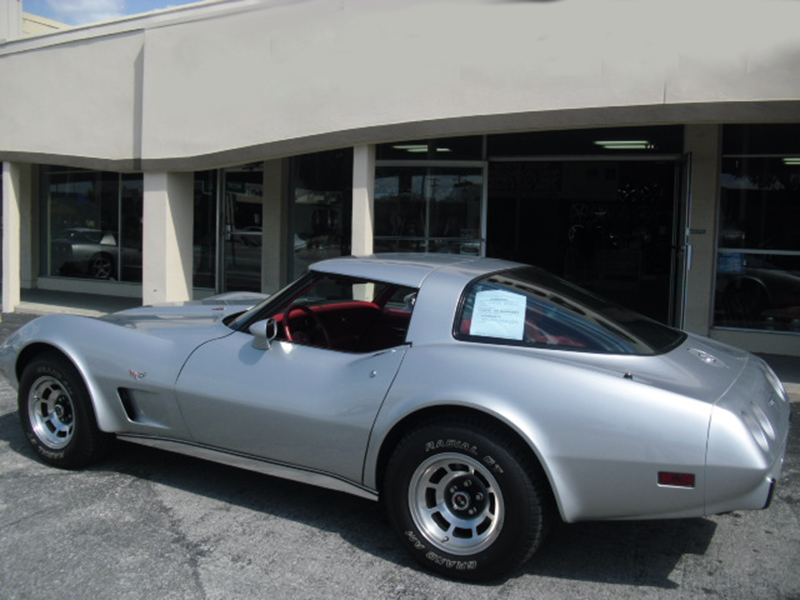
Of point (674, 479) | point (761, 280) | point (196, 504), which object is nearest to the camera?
point (674, 479)

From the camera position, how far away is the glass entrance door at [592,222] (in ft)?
48.8

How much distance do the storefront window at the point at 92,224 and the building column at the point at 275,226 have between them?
11.3 feet

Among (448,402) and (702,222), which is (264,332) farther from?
(702,222)

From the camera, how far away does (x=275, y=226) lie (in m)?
12.2

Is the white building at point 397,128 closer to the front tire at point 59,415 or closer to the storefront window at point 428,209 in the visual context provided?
the storefront window at point 428,209

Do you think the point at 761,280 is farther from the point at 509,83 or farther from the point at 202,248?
the point at 202,248

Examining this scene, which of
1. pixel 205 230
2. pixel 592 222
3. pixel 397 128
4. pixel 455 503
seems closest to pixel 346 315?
pixel 455 503

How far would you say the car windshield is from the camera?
11.8 feet

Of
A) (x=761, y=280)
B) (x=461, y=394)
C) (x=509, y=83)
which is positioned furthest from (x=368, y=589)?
(x=761, y=280)

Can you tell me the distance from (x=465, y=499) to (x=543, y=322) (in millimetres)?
938

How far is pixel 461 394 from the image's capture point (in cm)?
338

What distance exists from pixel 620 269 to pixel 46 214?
12.3 meters

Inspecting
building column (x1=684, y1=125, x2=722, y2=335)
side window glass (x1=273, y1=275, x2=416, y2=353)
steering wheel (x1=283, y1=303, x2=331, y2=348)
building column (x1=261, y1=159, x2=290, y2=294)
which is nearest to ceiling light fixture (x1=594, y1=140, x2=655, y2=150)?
building column (x1=684, y1=125, x2=722, y2=335)

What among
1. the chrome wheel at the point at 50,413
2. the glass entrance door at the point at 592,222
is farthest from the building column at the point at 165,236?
the glass entrance door at the point at 592,222
